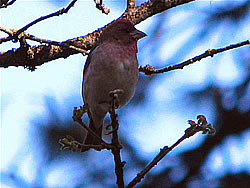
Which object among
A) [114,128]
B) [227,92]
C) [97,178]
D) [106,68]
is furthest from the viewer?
[227,92]

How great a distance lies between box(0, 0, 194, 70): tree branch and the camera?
4824mm

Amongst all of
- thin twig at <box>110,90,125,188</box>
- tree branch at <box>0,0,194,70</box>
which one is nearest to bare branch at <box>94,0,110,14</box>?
tree branch at <box>0,0,194,70</box>

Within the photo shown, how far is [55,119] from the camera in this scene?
8758 mm

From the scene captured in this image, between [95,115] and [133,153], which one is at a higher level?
[133,153]

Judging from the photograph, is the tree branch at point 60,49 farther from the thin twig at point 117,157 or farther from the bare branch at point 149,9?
the thin twig at point 117,157

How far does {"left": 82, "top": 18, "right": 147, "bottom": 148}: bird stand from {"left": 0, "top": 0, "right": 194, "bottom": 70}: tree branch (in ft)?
0.36

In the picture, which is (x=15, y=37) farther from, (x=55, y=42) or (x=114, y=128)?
(x=114, y=128)

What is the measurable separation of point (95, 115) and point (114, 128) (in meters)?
1.90

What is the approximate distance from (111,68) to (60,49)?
639mm

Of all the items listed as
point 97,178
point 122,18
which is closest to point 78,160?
point 97,178

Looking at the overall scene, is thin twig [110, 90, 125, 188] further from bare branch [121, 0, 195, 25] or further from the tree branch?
bare branch [121, 0, 195, 25]

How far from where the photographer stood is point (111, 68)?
4695mm

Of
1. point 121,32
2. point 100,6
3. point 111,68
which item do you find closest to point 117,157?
point 111,68

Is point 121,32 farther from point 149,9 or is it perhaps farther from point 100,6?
point 100,6
